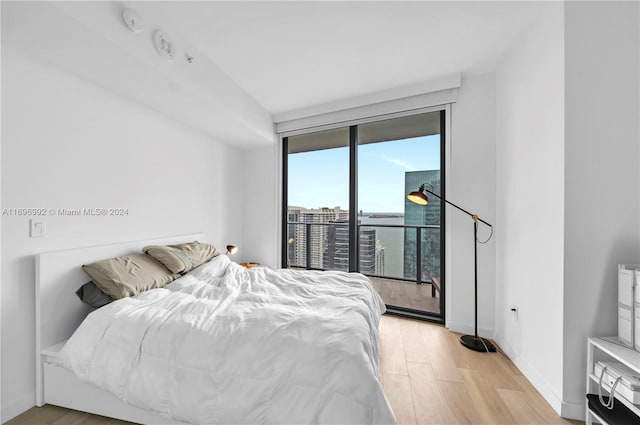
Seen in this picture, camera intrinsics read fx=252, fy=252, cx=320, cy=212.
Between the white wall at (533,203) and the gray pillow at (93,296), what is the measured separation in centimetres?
295

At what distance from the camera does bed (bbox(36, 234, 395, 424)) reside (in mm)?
1099

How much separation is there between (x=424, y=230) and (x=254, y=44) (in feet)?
8.75

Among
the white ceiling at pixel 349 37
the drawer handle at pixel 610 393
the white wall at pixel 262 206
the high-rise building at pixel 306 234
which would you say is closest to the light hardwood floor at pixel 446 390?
the drawer handle at pixel 610 393

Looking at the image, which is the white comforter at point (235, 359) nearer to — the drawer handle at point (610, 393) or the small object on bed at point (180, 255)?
the small object on bed at point (180, 255)

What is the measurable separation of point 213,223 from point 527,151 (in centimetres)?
331

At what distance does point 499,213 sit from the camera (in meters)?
2.43

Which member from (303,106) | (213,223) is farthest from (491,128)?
(213,223)

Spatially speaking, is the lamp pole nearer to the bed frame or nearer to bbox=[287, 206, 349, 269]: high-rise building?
bbox=[287, 206, 349, 269]: high-rise building

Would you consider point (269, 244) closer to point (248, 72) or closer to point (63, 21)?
point (248, 72)

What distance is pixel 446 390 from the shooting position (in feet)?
5.72

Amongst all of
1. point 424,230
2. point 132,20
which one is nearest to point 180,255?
point 132,20

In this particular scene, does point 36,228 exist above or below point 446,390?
above

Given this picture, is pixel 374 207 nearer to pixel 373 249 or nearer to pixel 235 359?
pixel 373 249

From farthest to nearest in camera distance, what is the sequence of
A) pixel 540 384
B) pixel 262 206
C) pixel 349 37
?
1. pixel 262 206
2. pixel 349 37
3. pixel 540 384
